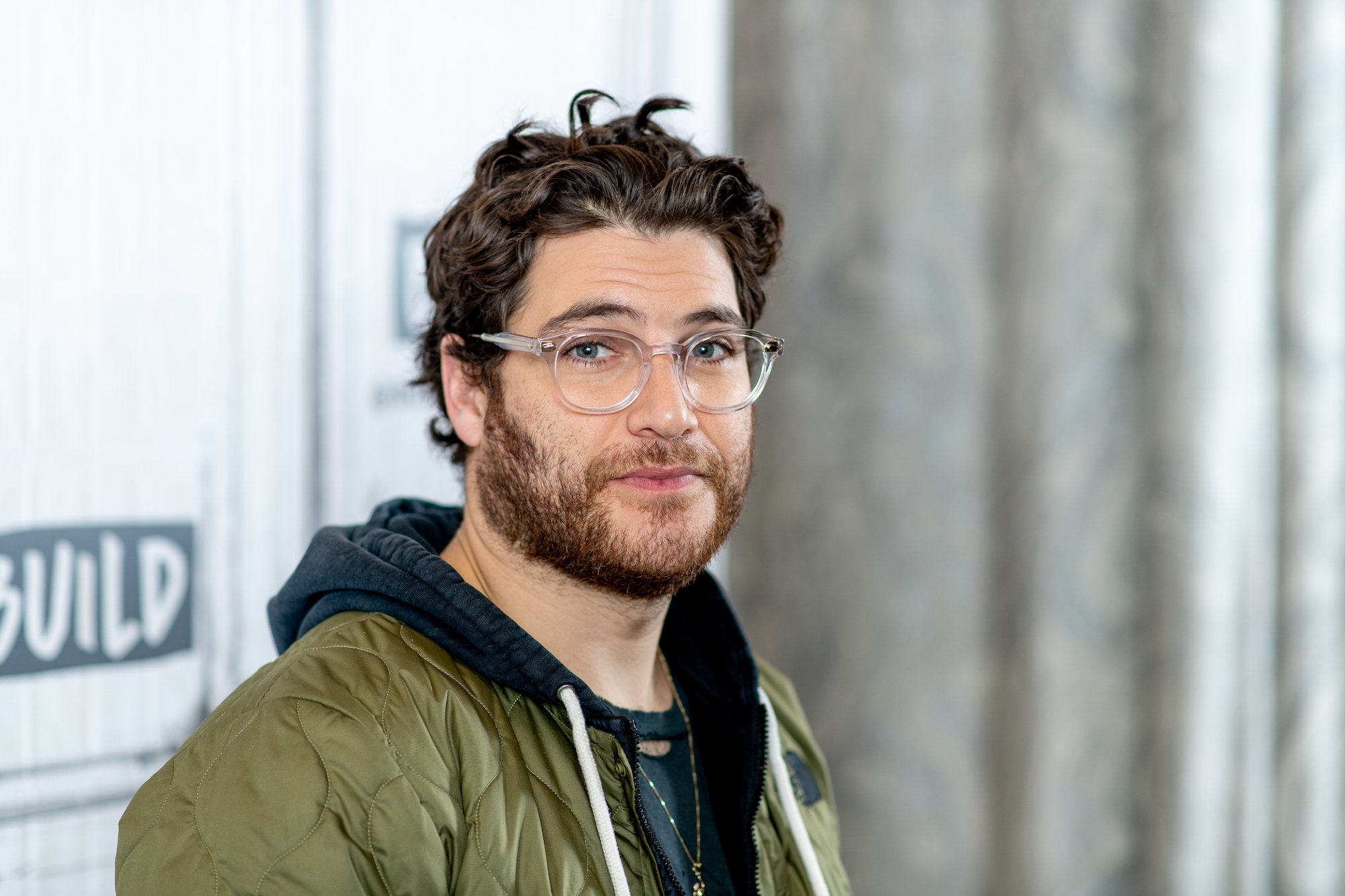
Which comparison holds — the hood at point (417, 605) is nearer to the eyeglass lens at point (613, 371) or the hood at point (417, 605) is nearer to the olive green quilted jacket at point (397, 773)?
the olive green quilted jacket at point (397, 773)

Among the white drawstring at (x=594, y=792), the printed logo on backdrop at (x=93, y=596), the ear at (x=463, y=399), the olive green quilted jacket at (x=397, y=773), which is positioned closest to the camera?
the olive green quilted jacket at (x=397, y=773)

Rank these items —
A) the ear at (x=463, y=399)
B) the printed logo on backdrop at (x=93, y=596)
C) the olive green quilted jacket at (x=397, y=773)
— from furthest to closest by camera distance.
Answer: the ear at (x=463, y=399)
the printed logo on backdrop at (x=93, y=596)
the olive green quilted jacket at (x=397, y=773)

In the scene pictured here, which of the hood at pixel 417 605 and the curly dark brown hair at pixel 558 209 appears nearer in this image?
the hood at pixel 417 605

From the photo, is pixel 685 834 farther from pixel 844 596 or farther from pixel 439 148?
pixel 439 148

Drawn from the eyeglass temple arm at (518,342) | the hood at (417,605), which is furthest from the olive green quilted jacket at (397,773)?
the eyeglass temple arm at (518,342)

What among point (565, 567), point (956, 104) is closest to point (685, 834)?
point (565, 567)

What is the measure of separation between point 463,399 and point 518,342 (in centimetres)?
13

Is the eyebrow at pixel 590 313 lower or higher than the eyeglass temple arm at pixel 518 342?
higher

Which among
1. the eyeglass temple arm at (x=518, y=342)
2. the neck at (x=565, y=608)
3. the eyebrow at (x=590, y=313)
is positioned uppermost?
the eyebrow at (x=590, y=313)

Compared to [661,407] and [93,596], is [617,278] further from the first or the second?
[93,596]

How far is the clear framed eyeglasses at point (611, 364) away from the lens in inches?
46.3

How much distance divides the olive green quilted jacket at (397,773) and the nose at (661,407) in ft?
0.78

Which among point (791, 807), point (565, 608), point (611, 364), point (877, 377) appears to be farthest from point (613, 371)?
point (877, 377)

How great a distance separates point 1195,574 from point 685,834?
75cm
